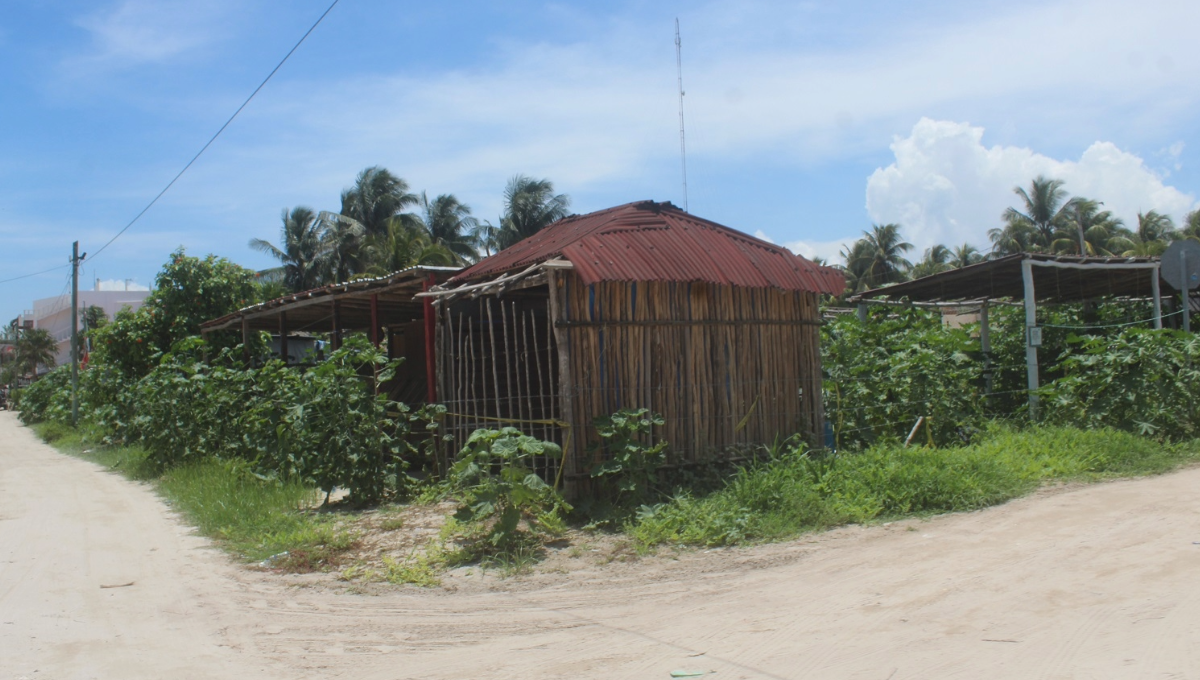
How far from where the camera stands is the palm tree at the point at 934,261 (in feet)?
145

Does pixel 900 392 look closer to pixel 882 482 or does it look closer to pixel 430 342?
pixel 882 482

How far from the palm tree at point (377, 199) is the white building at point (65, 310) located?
53.9 feet

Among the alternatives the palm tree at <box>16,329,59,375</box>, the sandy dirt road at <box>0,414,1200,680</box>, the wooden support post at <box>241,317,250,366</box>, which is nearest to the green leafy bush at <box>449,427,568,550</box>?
the sandy dirt road at <box>0,414,1200,680</box>

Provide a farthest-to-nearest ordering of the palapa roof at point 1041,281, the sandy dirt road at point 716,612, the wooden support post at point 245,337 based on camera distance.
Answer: the wooden support post at point 245,337
the palapa roof at point 1041,281
the sandy dirt road at point 716,612

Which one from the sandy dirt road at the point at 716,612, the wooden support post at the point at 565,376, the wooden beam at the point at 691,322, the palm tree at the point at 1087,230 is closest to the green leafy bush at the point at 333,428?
the sandy dirt road at the point at 716,612

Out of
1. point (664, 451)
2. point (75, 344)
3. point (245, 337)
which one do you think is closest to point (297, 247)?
point (75, 344)

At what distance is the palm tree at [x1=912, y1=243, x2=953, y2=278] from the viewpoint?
145ft

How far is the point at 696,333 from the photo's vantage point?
27.4 feet

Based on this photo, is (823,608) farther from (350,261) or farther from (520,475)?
(350,261)

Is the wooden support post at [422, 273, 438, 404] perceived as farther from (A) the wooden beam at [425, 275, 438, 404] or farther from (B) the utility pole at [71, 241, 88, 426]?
(B) the utility pole at [71, 241, 88, 426]

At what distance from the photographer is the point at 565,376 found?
24.8 ft

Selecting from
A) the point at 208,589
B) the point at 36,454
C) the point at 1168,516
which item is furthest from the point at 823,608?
the point at 36,454

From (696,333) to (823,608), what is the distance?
12.4 feet

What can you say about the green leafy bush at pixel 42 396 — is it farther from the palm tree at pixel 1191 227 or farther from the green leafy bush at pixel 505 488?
the palm tree at pixel 1191 227
